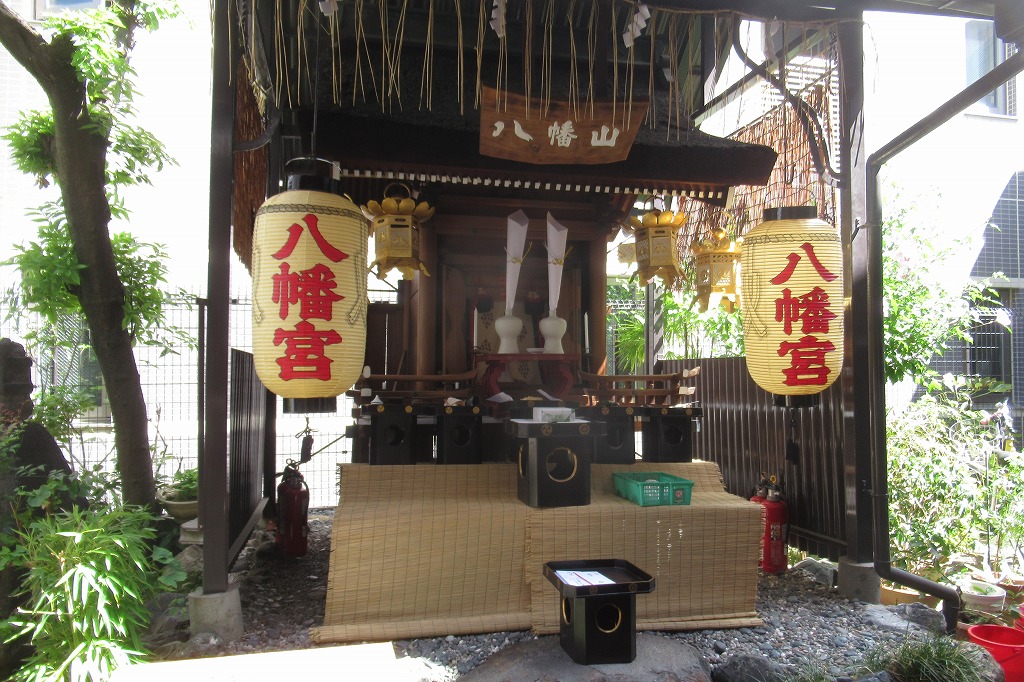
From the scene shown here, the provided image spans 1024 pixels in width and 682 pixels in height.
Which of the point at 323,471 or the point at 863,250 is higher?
the point at 863,250

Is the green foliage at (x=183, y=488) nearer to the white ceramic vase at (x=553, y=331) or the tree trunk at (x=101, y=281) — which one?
the tree trunk at (x=101, y=281)

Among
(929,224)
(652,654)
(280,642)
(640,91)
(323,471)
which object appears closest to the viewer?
(652,654)

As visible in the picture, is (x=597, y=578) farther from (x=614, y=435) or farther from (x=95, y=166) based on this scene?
(x=95, y=166)

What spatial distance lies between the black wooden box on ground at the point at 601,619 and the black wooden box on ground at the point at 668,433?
2.37 m

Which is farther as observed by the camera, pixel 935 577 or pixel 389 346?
pixel 389 346

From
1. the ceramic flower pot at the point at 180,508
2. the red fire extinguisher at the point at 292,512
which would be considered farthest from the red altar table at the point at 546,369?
the ceramic flower pot at the point at 180,508

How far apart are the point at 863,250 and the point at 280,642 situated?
5.31 meters

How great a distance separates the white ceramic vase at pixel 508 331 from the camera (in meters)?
6.31

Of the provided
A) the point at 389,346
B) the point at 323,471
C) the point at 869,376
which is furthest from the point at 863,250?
the point at 323,471

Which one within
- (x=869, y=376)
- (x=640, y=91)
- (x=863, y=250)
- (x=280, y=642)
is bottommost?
(x=280, y=642)

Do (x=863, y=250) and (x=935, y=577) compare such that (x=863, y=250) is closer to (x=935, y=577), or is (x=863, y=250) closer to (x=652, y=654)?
(x=935, y=577)

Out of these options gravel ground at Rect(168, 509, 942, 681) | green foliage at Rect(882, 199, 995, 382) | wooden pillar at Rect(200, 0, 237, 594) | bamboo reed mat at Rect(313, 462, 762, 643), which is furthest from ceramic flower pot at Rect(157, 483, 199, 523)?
green foliage at Rect(882, 199, 995, 382)

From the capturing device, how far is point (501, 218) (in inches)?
282

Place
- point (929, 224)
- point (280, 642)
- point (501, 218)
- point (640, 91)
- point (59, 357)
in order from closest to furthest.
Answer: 1. point (280, 642)
2. point (640, 91)
3. point (501, 218)
4. point (929, 224)
5. point (59, 357)
